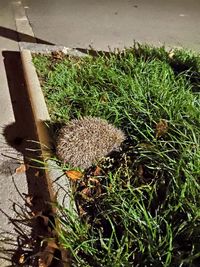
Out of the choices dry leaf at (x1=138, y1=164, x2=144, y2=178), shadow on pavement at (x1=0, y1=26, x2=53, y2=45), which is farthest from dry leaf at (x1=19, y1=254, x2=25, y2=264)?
shadow on pavement at (x1=0, y1=26, x2=53, y2=45)

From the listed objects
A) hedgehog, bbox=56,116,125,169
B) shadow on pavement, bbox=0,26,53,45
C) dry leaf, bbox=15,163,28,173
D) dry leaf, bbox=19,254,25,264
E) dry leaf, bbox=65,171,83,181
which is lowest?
dry leaf, bbox=19,254,25,264

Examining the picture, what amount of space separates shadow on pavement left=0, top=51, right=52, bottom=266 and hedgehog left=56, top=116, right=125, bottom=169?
1.37ft

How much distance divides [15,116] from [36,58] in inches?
43.0

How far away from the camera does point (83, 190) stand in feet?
11.1

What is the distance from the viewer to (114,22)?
7.38 m

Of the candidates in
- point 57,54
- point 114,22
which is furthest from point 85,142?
point 114,22

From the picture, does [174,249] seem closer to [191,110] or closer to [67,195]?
[67,195]

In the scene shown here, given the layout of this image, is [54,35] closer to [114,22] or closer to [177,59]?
[114,22]

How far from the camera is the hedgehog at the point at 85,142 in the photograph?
11.2 ft

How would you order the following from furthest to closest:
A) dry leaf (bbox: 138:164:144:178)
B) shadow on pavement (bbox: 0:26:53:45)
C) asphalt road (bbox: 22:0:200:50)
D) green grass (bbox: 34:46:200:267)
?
asphalt road (bbox: 22:0:200:50)
shadow on pavement (bbox: 0:26:53:45)
dry leaf (bbox: 138:164:144:178)
green grass (bbox: 34:46:200:267)

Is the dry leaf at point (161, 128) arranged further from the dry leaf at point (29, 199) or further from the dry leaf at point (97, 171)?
the dry leaf at point (29, 199)

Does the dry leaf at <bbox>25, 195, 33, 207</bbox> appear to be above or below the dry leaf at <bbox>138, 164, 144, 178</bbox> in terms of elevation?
below

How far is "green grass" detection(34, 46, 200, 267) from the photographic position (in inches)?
106

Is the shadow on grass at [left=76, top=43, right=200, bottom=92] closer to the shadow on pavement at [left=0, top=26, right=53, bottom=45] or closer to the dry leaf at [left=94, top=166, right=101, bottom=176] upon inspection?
the shadow on pavement at [left=0, top=26, right=53, bottom=45]
